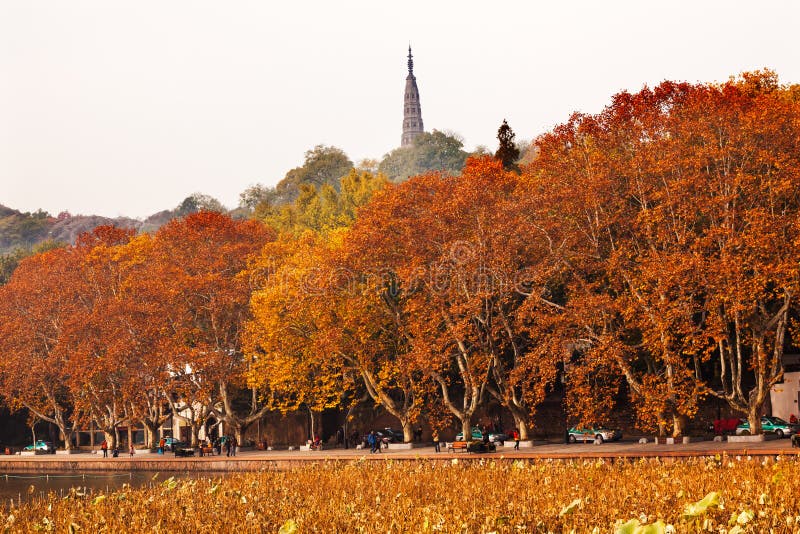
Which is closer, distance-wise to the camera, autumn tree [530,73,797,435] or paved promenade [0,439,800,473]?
paved promenade [0,439,800,473]

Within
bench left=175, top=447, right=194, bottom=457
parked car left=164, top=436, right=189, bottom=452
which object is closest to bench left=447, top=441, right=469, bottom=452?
bench left=175, top=447, right=194, bottom=457

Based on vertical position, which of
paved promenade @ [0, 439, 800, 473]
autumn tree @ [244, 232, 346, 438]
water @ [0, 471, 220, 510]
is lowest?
water @ [0, 471, 220, 510]

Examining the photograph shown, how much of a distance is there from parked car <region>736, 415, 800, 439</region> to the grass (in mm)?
25793

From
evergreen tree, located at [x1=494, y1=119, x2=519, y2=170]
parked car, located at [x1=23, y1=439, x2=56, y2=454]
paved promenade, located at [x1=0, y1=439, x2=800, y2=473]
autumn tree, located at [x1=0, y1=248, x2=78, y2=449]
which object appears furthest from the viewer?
parked car, located at [x1=23, y1=439, x2=56, y2=454]

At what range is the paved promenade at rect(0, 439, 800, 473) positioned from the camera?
44.4 m

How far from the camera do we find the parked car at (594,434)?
61.2 meters

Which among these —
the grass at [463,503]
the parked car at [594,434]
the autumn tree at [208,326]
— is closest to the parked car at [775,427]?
the parked car at [594,434]

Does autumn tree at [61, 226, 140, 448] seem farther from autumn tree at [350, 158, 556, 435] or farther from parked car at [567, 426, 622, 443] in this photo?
parked car at [567, 426, 622, 443]

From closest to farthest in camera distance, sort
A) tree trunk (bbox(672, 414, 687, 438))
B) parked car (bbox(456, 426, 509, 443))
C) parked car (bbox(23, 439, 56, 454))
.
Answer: tree trunk (bbox(672, 414, 687, 438)) < parked car (bbox(456, 426, 509, 443)) < parked car (bbox(23, 439, 56, 454))

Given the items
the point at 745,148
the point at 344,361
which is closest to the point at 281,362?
the point at 344,361

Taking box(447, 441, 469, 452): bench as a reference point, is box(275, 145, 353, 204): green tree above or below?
above

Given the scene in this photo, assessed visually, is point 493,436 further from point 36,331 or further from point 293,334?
point 36,331

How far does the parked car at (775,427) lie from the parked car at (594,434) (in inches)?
309

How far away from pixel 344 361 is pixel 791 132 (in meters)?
31.3
